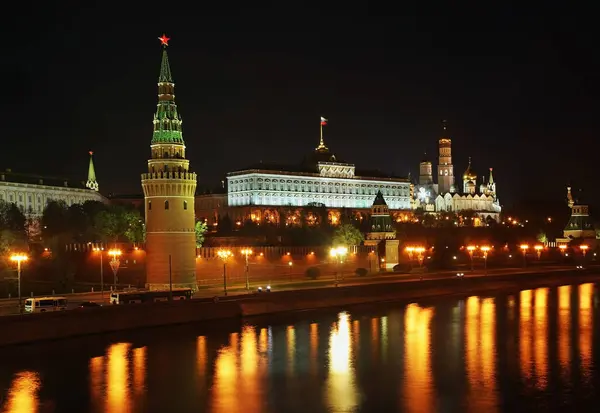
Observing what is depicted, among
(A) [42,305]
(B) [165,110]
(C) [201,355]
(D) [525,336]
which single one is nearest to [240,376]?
(C) [201,355]

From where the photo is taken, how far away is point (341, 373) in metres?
38.3

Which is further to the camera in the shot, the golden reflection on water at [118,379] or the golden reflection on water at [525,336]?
the golden reflection on water at [525,336]

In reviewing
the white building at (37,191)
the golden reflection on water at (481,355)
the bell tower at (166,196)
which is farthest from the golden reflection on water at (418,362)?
Answer: the white building at (37,191)

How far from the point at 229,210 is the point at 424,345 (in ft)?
383

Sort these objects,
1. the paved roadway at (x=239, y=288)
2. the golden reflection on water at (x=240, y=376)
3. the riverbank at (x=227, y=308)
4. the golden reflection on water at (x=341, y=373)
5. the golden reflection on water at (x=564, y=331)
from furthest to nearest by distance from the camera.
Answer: the paved roadway at (x=239, y=288), the riverbank at (x=227, y=308), the golden reflection on water at (x=564, y=331), the golden reflection on water at (x=341, y=373), the golden reflection on water at (x=240, y=376)

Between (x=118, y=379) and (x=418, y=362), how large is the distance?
13.4 metres

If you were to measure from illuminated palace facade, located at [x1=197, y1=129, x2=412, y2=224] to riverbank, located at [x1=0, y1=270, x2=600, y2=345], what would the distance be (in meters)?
81.8

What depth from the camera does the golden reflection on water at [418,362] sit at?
107 ft

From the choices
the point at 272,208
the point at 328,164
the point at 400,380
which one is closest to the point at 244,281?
the point at 400,380

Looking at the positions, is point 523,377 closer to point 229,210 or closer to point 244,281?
point 244,281

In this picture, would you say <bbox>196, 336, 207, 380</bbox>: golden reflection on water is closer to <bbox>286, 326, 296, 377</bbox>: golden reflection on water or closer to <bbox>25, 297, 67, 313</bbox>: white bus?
<bbox>286, 326, 296, 377</bbox>: golden reflection on water

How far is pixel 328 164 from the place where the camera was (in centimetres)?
17525

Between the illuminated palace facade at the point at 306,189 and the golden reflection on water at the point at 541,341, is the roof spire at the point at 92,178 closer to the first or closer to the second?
the illuminated palace facade at the point at 306,189

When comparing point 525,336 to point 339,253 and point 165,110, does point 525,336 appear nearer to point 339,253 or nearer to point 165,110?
point 165,110
